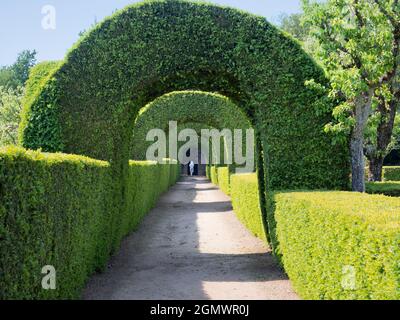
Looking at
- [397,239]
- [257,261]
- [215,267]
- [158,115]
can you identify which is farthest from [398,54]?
[158,115]

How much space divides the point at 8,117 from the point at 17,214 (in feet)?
105

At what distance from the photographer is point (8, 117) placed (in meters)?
33.5

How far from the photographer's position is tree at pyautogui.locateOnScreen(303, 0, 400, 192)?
30.1 ft

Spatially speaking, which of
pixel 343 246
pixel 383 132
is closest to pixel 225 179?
pixel 383 132

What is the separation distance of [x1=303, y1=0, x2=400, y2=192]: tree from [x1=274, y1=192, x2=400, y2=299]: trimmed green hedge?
279cm

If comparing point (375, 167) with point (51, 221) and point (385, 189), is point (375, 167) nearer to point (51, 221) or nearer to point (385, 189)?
point (385, 189)

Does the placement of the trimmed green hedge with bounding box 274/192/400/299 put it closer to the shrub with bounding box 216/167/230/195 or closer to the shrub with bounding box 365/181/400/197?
the shrub with bounding box 365/181/400/197

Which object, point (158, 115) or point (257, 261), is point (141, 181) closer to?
point (257, 261)

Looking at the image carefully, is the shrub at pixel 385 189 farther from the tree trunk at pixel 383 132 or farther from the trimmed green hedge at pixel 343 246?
the trimmed green hedge at pixel 343 246

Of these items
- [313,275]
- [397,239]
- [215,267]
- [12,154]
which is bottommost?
[215,267]

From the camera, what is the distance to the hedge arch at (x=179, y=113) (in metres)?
24.5

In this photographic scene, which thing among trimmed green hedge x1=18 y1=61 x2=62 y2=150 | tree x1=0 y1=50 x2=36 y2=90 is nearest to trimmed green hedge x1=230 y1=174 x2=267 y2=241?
trimmed green hedge x1=18 y1=61 x2=62 y2=150


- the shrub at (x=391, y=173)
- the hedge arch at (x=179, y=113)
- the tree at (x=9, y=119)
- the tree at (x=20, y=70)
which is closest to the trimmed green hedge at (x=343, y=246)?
the hedge arch at (x=179, y=113)

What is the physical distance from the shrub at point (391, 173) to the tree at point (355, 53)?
17971 mm
